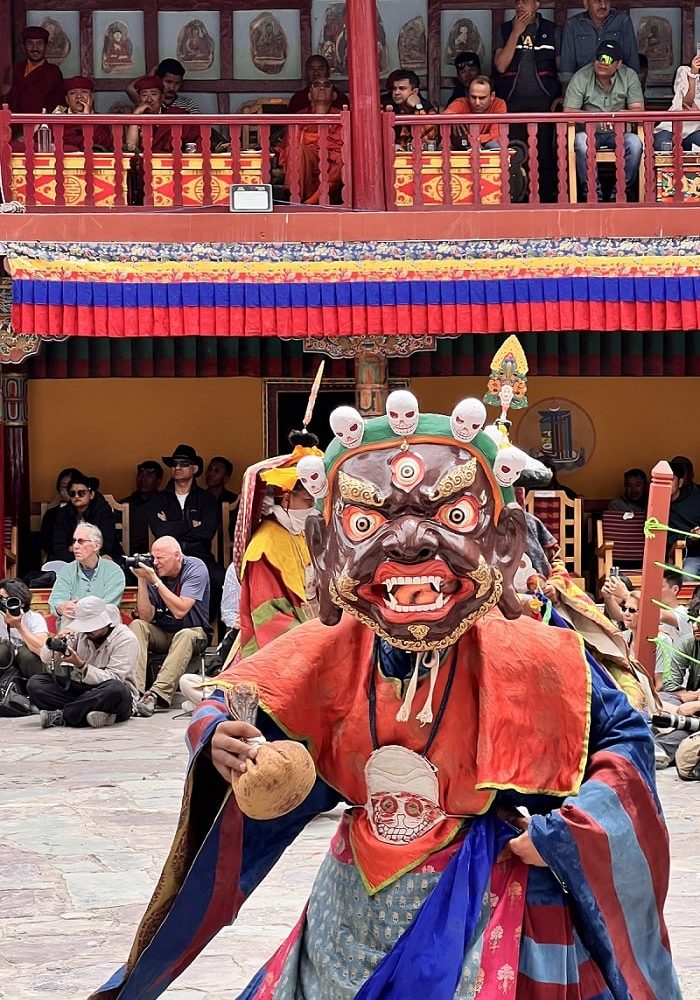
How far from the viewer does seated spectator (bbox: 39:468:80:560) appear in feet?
39.9

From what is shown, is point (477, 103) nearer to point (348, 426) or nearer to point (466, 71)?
point (466, 71)

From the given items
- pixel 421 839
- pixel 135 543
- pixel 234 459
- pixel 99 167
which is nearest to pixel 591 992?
pixel 421 839

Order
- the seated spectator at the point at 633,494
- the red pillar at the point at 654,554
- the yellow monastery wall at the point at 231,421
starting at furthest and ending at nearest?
1. the yellow monastery wall at the point at 231,421
2. the seated spectator at the point at 633,494
3. the red pillar at the point at 654,554

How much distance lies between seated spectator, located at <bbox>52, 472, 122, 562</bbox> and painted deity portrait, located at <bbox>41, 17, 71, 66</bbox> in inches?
142

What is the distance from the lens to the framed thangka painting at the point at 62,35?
13.8 metres

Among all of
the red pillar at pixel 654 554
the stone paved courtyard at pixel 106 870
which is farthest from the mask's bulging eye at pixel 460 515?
the red pillar at pixel 654 554

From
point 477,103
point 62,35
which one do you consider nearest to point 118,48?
point 62,35

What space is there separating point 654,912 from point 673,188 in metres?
8.58

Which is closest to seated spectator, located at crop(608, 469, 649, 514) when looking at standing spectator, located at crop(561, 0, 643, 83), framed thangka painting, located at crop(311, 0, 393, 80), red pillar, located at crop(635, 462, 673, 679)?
standing spectator, located at crop(561, 0, 643, 83)

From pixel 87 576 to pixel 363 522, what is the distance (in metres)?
7.22

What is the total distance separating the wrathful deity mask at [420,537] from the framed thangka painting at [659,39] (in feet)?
37.3

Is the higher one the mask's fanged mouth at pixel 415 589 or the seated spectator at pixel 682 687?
the mask's fanged mouth at pixel 415 589

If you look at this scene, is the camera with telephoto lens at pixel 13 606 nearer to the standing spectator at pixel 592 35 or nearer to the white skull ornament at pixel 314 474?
the standing spectator at pixel 592 35

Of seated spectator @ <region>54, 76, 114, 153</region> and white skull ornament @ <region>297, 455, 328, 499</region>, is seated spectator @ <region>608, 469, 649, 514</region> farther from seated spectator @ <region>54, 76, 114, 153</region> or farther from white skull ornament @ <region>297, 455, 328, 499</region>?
white skull ornament @ <region>297, 455, 328, 499</region>
